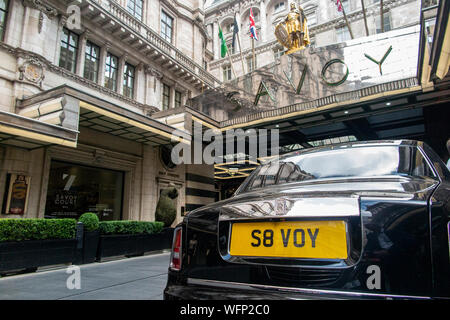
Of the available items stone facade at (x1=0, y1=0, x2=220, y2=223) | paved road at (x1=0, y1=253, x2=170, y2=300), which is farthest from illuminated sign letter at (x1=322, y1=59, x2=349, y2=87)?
paved road at (x1=0, y1=253, x2=170, y2=300)

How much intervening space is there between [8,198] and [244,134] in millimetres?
9962

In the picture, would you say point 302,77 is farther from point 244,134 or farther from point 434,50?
point 434,50

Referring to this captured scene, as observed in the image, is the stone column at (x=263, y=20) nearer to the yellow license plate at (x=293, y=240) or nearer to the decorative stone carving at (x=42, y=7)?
the decorative stone carving at (x=42, y=7)

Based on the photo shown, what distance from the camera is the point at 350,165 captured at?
214 centimetres

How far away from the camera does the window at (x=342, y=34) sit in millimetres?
26031

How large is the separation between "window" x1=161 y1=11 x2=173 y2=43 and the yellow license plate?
18.5m

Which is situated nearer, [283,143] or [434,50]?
[434,50]

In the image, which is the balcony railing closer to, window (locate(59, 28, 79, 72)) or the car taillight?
window (locate(59, 28, 79, 72))

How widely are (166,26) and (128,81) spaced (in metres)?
6.46

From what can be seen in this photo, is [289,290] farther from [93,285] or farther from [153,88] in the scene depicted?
[153,88]

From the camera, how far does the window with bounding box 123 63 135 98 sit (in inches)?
539

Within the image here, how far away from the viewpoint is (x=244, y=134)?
46.1 feet

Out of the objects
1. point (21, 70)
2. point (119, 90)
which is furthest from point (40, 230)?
point (119, 90)
